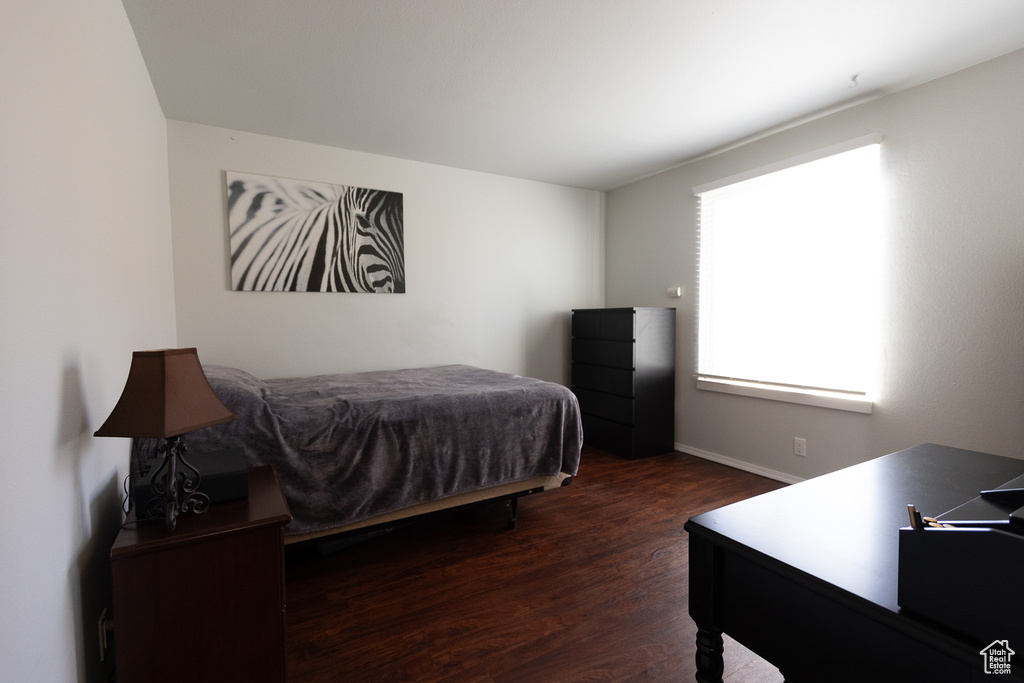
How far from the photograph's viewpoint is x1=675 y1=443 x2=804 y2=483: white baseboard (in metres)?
3.19

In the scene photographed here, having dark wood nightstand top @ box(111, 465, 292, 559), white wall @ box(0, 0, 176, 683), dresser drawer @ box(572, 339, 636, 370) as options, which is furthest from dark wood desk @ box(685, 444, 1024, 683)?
dresser drawer @ box(572, 339, 636, 370)

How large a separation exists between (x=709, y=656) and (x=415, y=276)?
3368mm

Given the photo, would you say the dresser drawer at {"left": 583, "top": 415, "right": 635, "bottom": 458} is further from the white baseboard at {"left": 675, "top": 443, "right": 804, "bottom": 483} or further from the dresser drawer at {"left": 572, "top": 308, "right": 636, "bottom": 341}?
the dresser drawer at {"left": 572, "top": 308, "right": 636, "bottom": 341}

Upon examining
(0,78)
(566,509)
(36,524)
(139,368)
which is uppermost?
(0,78)

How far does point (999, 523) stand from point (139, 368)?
1.67 meters

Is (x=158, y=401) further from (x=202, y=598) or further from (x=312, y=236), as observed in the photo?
(x=312, y=236)

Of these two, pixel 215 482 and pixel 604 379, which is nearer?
pixel 215 482

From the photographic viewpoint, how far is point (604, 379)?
4.00m

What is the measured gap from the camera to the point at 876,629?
0.60 meters

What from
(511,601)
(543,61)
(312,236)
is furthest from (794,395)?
(312,236)

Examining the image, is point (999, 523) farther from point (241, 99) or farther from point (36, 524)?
point (241, 99)

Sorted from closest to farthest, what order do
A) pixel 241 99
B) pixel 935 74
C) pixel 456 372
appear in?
1. pixel 935 74
2. pixel 241 99
3. pixel 456 372

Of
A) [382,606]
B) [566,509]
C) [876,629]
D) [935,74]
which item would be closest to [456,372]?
[566,509]

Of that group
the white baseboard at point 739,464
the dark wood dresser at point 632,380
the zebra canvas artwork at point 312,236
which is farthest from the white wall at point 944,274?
the zebra canvas artwork at point 312,236
